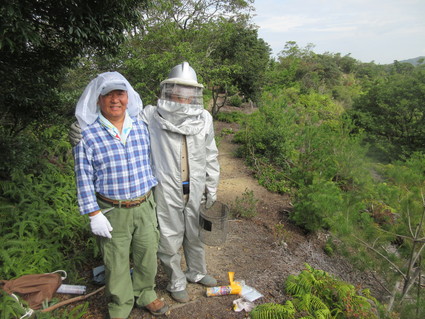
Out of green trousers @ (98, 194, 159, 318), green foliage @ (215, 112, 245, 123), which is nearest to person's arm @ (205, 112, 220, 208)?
green trousers @ (98, 194, 159, 318)

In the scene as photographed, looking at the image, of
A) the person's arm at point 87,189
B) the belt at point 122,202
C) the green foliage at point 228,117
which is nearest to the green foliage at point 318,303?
the belt at point 122,202

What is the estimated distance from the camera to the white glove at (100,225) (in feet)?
6.10

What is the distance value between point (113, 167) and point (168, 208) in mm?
582

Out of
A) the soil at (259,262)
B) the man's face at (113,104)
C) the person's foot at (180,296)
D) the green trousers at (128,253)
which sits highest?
the man's face at (113,104)

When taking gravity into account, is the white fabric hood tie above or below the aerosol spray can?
above

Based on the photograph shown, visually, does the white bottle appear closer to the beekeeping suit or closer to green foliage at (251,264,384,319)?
the beekeeping suit

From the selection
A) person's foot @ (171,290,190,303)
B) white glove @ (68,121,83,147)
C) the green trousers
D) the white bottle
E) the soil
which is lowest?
the soil

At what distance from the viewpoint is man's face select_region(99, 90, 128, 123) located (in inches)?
74.9

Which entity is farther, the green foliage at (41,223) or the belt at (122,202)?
the green foliage at (41,223)

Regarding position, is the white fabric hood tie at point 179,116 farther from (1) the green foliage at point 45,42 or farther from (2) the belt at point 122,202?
(1) the green foliage at point 45,42

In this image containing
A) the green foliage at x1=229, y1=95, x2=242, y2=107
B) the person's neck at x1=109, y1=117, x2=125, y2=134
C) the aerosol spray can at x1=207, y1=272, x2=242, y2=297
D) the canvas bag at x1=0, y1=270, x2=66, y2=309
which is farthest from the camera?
the green foliage at x1=229, y1=95, x2=242, y2=107

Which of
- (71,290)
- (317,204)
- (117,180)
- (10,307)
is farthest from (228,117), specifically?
(10,307)

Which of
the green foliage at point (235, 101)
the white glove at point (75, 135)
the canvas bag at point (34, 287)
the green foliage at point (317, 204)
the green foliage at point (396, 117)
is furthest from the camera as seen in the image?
the green foliage at point (235, 101)

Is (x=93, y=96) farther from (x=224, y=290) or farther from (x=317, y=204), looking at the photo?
(x=317, y=204)
